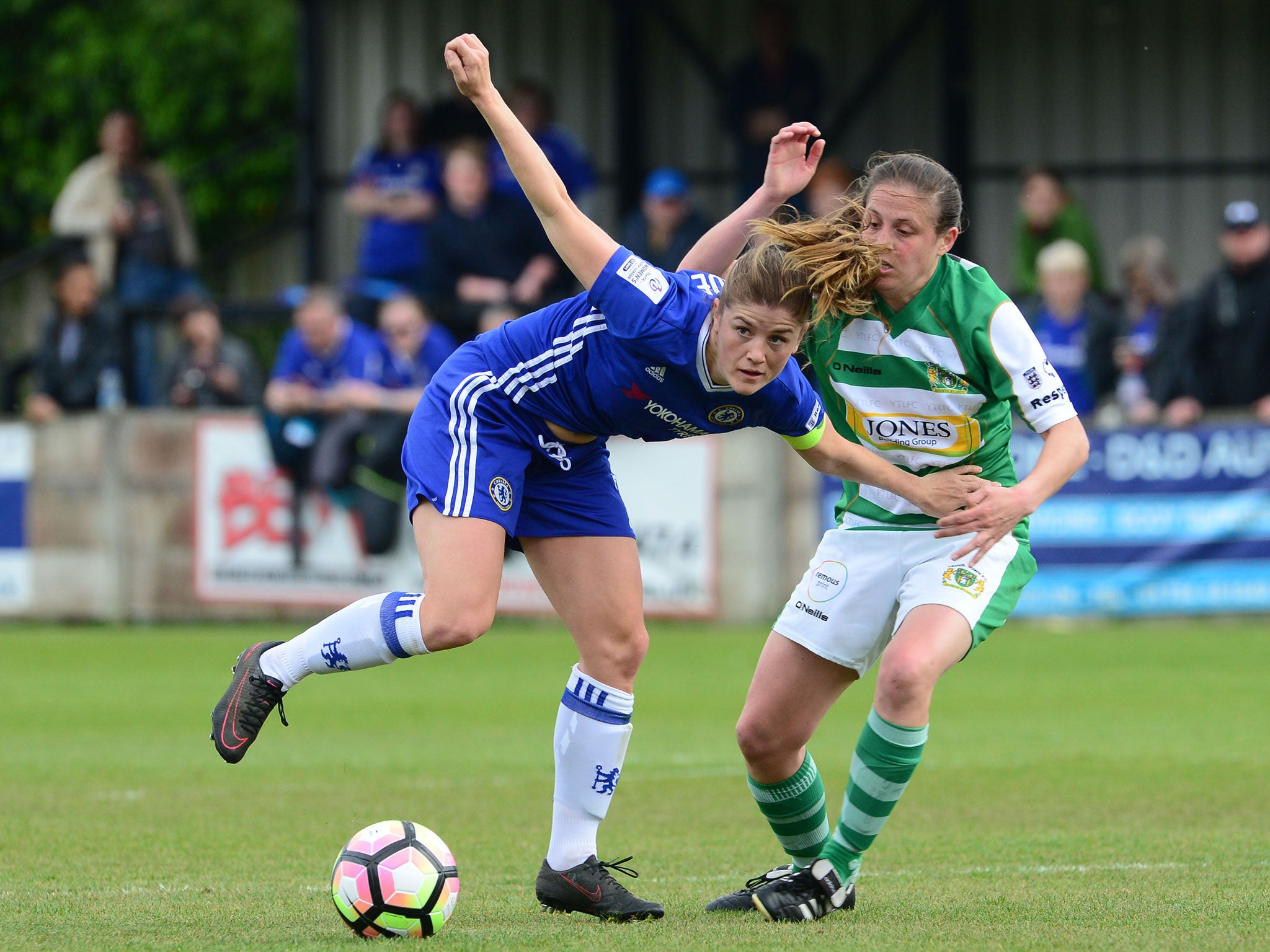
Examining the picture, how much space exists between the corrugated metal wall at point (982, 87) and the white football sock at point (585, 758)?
14170mm

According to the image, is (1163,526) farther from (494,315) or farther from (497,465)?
(497,465)

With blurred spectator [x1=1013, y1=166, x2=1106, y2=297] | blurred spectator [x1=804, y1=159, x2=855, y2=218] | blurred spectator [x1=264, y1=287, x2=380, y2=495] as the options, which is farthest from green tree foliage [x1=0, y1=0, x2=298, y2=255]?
blurred spectator [x1=1013, y1=166, x2=1106, y2=297]

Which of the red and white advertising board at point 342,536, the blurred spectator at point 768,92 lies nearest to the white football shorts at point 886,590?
the red and white advertising board at point 342,536

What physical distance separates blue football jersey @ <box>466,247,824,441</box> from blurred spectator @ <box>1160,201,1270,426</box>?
27.1 feet

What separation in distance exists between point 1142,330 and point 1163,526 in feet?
4.77

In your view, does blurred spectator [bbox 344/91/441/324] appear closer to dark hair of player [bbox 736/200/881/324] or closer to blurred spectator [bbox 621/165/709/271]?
blurred spectator [bbox 621/165/709/271]

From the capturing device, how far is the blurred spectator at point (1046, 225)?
44.7 ft

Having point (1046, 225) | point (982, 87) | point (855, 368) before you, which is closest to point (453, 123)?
point (1046, 225)

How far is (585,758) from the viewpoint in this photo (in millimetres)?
5203

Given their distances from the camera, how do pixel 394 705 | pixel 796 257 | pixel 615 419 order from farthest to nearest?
pixel 394 705, pixel 615 419, pixel 796 257

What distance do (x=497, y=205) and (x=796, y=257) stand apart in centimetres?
968

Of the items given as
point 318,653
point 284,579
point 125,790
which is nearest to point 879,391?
point 318,653

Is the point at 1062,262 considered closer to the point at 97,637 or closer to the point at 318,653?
the point at 97,637

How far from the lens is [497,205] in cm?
1419
